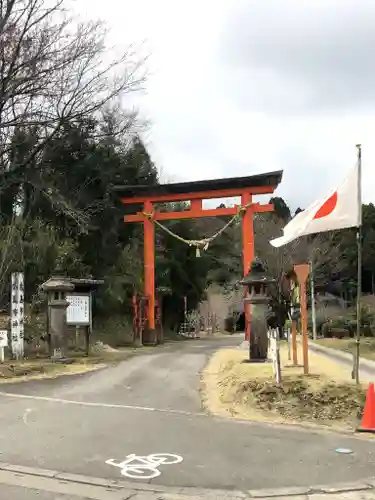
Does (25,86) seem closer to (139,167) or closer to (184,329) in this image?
(139,167)

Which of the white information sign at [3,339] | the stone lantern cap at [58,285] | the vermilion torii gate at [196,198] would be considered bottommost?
the white information sign at [3,339]

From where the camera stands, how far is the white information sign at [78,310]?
54.9ft

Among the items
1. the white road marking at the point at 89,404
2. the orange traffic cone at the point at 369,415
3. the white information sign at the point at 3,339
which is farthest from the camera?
the white information sign at the point at 3,339

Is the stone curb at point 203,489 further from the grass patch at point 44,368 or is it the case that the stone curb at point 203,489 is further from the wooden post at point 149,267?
the wooden post at point 149,267

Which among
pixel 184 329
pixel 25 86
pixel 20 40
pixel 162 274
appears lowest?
pixel 184 329

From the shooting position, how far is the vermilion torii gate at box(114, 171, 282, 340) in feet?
82.1

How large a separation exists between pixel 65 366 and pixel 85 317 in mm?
2663

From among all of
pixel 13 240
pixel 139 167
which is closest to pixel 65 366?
pixel 13 240

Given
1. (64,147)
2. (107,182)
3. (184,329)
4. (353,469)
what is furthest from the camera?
(184,329)

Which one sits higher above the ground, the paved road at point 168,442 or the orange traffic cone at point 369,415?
the orange traffic cone at point 369,415

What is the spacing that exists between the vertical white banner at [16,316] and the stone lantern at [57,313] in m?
0.67

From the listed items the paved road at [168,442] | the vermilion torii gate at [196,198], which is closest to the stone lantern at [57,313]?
the paved road at [168,442]

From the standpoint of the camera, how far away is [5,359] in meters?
15.5

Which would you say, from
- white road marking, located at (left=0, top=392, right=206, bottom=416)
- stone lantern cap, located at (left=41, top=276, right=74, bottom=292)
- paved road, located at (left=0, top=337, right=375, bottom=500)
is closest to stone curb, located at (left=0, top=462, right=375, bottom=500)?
paved road, located at (left=0, top=337, right=375, bottom=500)
